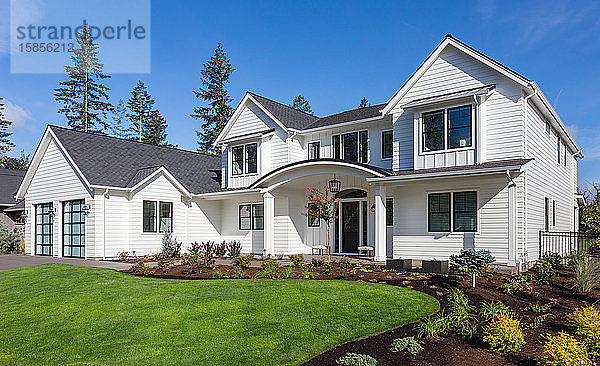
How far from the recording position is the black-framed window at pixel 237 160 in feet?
73.0

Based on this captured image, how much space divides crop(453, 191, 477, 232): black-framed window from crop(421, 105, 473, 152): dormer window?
1.64m

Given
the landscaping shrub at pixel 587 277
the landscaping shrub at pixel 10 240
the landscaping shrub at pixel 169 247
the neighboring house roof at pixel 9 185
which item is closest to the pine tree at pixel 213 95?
the neighboring house roof at pixel 9 185

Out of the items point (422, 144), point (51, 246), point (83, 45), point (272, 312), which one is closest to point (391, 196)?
point (422, 144)

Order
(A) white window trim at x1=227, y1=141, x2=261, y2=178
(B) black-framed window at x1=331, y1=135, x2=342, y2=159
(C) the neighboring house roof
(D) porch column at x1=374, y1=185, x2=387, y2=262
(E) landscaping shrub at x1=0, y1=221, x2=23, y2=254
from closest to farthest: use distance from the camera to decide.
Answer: (D) porch column at x1=374, y1=185, x2=387, y2=262 < (B) black-framed window at x1=331, y1=135, x2=342, y2=159 < (A) white window trim at x1=227, y1=141, x2=261, y2=178 < (E) landscaping shrub at x1=0, y1=221, x2=23, y2=254 < (C) the neighboring house roof

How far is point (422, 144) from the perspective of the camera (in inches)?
619

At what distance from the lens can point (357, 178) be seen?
61.6ft

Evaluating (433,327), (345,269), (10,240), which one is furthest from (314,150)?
(10,240)

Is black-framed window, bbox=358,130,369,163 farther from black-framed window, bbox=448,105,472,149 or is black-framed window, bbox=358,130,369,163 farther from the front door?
black-framed window, bbox=448,105,472,149

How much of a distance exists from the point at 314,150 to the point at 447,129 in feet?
22.5

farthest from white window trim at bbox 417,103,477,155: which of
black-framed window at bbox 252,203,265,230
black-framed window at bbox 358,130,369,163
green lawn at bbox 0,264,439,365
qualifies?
black-framed window at bbox 252,203,265,230

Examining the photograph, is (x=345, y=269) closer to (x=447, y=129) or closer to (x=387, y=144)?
(x=447, y=129)

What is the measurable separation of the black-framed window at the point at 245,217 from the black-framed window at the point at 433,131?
9887mm

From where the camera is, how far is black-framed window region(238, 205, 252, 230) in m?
22.3

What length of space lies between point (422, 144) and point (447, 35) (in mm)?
3873
